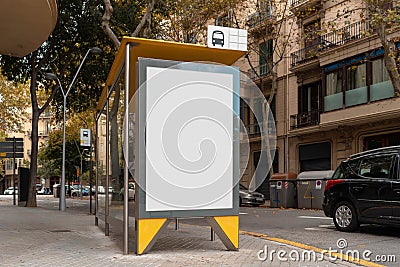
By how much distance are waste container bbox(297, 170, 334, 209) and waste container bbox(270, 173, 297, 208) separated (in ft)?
2.03

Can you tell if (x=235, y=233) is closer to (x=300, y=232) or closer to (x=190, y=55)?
(x=190, y=55)

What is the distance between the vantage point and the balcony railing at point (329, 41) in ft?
80.1

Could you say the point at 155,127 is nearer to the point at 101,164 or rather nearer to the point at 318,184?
the point at 101,164

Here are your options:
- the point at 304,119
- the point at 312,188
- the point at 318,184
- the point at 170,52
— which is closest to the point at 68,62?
the point at 304,119

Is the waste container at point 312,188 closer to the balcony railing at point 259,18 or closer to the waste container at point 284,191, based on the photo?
the waste container at point 284,191

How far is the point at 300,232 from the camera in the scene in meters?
11.3

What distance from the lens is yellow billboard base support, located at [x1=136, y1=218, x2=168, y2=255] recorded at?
7117 millimetres

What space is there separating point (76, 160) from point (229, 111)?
45431mm

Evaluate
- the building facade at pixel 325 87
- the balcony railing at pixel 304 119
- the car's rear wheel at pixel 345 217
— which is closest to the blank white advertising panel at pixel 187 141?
the car's rear wheel at pixel 345 217

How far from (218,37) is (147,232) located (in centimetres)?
292

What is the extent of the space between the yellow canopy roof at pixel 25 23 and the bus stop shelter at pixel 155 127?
1538 mm

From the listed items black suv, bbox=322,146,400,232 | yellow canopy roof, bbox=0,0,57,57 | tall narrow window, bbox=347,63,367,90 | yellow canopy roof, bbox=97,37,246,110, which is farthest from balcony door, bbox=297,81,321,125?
yellow canopy roof, bbox=97,37,246,110

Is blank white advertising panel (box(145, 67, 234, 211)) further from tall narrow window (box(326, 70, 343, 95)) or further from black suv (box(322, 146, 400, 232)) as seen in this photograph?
tall narrow window (box(326, 70, 343, 95))

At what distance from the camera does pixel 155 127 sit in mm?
7266
